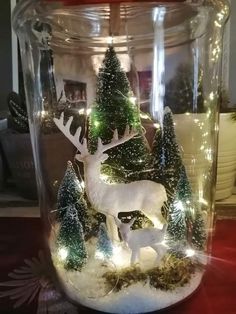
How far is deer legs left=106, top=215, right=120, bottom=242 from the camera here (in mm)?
541

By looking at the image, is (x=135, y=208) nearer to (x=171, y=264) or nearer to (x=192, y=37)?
(x=171, y=264)

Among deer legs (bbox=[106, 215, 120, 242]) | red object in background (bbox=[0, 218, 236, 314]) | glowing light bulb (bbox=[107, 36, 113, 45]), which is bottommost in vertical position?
red object in background (bbox=[0, 218, 236, 314])

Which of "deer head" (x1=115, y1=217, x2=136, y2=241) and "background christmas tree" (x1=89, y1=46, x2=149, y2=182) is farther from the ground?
"background christmas tree" (x1=89, y1=46, x2=149, y2=182)

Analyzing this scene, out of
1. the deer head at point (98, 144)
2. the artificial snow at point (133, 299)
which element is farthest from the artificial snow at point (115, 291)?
the deer head at point (98, 144)

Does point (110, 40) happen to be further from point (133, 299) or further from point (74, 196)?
point (133, 299)

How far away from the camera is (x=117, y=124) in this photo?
58cm

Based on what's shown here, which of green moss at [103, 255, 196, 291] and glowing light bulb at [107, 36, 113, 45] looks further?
glowing light bulb at [107, 36, 113, 45]

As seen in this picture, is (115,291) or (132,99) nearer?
(115,291)

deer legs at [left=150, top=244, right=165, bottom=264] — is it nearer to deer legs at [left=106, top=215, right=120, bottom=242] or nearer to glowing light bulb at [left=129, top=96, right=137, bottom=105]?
deer legs at [left=106, top=215, right=120, bottom=242]

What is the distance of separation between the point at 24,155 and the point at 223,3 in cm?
45

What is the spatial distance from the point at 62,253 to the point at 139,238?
0.10 metres

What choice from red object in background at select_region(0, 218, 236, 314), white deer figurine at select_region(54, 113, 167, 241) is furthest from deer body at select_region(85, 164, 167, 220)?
red object in background at select_region(0, 218, 236, 314)

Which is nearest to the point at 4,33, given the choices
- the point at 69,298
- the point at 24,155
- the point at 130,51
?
the point at 24,155

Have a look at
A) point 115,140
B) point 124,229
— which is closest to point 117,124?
point 115,140
